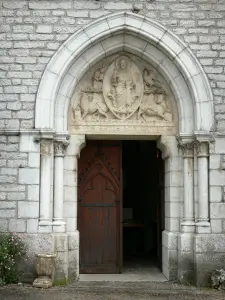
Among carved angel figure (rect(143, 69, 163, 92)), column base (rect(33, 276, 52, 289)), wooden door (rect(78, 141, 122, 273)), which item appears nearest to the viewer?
column base (rect(33, 276, 52, 289))

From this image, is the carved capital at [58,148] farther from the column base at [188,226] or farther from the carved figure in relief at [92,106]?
the column base at [188,226]

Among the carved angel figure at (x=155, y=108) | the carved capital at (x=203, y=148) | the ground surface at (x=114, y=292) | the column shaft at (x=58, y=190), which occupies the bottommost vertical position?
the ground surface at (x=114, y=292)

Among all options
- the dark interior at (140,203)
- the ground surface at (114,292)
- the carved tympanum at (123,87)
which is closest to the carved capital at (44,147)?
the carved tympanum at (123,87)

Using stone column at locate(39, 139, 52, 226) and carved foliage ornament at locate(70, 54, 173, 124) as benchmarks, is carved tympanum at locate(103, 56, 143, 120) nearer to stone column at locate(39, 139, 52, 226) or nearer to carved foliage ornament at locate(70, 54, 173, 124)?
carved foliage ornament at locate(70, 54, 173, 124)

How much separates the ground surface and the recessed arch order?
7.63ft

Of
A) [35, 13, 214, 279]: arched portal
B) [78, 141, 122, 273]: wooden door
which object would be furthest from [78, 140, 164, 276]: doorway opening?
[35, 13, 214, 279]: arched portal

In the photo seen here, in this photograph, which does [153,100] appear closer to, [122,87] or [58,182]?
[122,87]

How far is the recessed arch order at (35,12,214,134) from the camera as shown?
6832 mm

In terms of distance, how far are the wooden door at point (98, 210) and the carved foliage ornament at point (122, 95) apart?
2.48ft

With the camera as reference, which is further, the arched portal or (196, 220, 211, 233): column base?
the arched portal

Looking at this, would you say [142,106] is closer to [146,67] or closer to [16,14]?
[146,67]

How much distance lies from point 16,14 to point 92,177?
9.50 ft

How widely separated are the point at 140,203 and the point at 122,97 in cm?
415

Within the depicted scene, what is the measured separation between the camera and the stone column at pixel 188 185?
6.87 m
